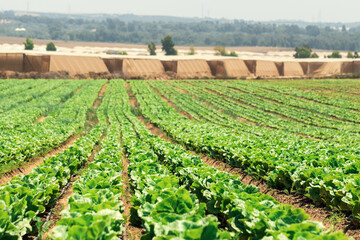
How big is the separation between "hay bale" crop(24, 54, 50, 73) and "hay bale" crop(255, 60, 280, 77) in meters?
44.0

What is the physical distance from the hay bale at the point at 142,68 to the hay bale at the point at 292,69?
30.0 metres

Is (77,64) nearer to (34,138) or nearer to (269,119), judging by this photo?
(269,119)

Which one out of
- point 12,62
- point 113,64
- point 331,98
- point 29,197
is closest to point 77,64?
point 113,64

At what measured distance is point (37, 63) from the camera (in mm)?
66500

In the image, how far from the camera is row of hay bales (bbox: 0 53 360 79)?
66250 millimetres

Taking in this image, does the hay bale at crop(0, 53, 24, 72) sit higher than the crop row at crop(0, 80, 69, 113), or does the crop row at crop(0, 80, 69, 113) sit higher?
the hay bale at crop(0, 53, 24, 72)

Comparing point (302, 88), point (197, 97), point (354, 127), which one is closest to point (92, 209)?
point (354, 127)

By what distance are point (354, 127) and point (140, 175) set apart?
85.8ft

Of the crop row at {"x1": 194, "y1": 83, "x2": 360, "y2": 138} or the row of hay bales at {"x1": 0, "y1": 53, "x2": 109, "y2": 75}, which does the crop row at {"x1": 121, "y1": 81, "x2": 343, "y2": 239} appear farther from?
the row of hay bales at {"x1": 0, "y1": 53, "x2": 109, "y2": 75}

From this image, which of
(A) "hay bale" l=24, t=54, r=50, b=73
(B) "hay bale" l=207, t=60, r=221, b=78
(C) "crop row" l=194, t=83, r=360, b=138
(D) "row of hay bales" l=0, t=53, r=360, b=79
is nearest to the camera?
(C) "crop row" l=194, t=83, r=360, b=138

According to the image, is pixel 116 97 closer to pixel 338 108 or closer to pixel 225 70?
pixel 338 108

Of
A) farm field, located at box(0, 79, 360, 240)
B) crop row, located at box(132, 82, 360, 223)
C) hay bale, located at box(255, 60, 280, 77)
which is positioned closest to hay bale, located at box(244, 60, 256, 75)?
hay bale, located at box(255, 60, 280, 77)

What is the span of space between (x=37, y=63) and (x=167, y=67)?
83.4ft

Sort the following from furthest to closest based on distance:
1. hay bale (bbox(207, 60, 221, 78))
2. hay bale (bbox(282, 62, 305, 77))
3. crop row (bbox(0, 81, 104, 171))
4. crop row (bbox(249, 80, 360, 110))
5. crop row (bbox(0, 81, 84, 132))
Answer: hay bale (bbox(282, 62, 305, 77)) < hay bale (bbox(207, 60, 221, 78)) < crop row (bbox(249, 80, 360, 110)) < crop row (bbox(0, 81, 84, 132)) < crop row (bbox(0, 81, 104, 171))
